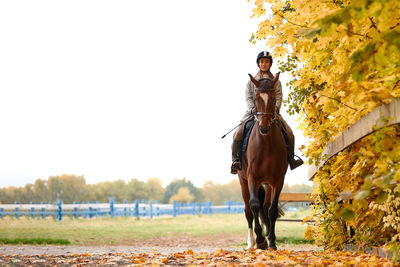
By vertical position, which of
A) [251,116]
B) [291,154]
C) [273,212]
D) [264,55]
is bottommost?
[273,212]

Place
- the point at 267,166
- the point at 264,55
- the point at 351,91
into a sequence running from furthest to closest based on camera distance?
the point at 264,55
the point at 267,166
the point at 351,91

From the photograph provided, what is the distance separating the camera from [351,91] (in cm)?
516

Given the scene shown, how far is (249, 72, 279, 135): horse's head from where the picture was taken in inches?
264

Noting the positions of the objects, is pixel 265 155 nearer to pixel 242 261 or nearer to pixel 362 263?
pixel 242 261

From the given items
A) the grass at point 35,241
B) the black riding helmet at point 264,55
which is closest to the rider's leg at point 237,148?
the black riding helmet at point 264,55

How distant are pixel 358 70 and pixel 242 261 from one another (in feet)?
10.5

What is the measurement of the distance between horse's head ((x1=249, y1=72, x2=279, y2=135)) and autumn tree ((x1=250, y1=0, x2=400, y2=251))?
1.76 feet

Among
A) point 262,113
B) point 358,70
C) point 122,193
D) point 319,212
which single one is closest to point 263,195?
point 319,212

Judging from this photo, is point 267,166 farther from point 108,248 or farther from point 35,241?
point 35,241

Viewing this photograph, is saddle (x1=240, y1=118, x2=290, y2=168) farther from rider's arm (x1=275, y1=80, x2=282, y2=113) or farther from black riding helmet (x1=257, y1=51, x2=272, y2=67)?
black riding helmet (x1=257, y1=51, x2=272, y2=67)

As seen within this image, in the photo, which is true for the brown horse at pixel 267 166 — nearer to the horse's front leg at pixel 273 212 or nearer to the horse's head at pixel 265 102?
the horse's front leg at pixel 273 212

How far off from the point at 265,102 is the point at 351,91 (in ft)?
5.64

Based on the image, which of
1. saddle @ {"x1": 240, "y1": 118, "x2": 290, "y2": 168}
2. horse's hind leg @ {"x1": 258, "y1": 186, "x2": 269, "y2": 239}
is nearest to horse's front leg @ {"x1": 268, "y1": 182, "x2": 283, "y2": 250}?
horse's hind leg @ {"x1": 258, "y1": 186, "x2": 269, "y2": 239}

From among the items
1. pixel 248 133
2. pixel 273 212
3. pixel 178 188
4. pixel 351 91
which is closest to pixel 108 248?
pixel 273 212
